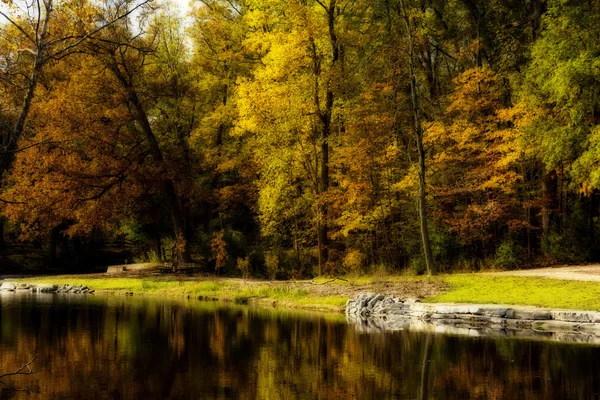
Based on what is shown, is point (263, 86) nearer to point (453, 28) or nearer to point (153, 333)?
point (453, 28)

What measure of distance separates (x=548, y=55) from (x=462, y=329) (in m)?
13.6

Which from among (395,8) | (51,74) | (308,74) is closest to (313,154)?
(308,74)

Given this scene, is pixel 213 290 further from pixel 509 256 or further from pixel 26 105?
pixel 26 105

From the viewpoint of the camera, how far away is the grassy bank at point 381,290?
1686 cm

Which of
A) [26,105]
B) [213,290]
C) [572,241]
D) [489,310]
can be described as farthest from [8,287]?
[572,241]

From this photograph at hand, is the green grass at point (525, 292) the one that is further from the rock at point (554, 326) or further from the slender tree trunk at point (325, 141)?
the slender tree trunk at point (325, 141)

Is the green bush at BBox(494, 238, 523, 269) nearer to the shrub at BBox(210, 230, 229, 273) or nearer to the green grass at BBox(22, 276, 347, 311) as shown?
the green grass at BBox(22, 276, 347, 311)

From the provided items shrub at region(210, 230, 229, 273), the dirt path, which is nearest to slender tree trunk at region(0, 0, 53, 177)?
the dirt path

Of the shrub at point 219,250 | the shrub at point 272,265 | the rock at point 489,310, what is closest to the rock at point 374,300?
the rock at point 489,310

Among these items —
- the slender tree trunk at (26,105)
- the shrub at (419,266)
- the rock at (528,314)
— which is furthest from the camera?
the shrub at (419,266)

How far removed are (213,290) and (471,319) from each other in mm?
10955

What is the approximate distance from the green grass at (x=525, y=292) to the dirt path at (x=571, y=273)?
0.90 m

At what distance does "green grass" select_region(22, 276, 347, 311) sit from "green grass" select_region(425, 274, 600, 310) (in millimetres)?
3668

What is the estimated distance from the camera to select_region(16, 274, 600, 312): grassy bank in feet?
55.3
